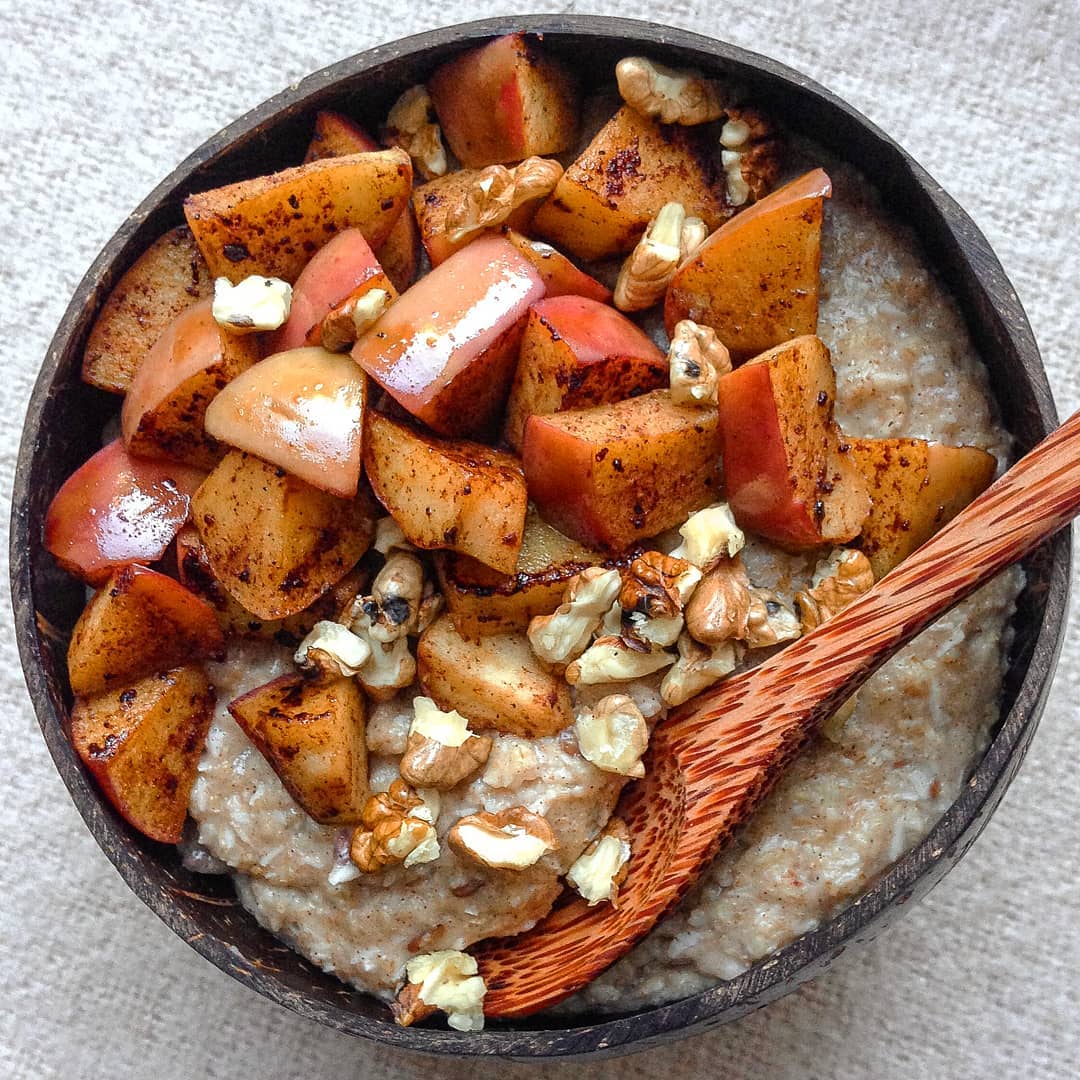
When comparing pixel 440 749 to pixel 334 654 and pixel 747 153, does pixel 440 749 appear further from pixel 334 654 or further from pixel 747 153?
pixel 747 153

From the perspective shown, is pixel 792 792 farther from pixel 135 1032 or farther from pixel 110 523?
pixel 135 1032

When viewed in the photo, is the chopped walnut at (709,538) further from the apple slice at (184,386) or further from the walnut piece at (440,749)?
the apple slice at (184,386)

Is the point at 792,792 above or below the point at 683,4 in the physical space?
below

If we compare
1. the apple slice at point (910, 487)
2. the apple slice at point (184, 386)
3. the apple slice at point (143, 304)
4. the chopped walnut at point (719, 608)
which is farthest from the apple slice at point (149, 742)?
the apple slice at point (910, 487)

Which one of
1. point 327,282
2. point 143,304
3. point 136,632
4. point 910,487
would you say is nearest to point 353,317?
point 327,282

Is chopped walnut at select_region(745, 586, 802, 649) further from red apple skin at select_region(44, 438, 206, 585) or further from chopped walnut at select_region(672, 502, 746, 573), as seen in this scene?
red apple skin at select_region(44, 438, 206, 585)

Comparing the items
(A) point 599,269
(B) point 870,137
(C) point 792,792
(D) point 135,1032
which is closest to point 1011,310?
(B) point 870,137

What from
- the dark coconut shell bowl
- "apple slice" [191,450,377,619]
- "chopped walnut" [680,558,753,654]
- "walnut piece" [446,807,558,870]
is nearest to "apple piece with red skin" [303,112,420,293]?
the dark coconut shell bowl
